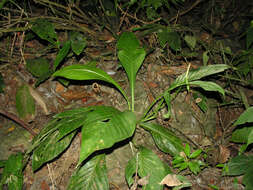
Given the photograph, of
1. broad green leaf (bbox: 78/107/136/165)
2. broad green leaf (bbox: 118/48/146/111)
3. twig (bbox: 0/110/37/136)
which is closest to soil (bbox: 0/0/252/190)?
twig (bbox: 0/110/37/136)

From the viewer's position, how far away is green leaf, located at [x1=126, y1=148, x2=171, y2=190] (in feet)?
3.84

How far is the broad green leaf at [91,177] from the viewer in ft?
3.94

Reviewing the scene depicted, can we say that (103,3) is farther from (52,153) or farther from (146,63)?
(52,153)

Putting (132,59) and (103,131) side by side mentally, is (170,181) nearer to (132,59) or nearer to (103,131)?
(103,131)

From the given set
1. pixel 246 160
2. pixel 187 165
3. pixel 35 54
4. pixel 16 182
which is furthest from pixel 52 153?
pixel 246 160

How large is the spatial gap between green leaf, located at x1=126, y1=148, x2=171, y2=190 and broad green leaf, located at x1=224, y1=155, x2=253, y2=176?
45cm

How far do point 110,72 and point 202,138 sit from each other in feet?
3.34

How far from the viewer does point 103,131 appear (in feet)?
2.89

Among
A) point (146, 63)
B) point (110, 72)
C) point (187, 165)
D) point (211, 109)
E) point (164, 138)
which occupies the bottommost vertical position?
point (187, 165)

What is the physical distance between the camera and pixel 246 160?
4.28 ft

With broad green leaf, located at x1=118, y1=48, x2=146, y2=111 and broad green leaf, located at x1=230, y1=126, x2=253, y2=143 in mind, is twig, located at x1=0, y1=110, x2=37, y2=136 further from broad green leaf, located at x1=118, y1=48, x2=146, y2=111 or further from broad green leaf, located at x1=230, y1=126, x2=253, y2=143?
broad green leaf, located at x1=230, y1=126, x2=253, y2=143

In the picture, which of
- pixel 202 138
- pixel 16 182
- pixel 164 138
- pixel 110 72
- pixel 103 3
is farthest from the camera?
pixel 103 3

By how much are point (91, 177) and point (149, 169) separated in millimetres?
372

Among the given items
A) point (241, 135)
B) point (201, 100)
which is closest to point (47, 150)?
point (201, 100)
